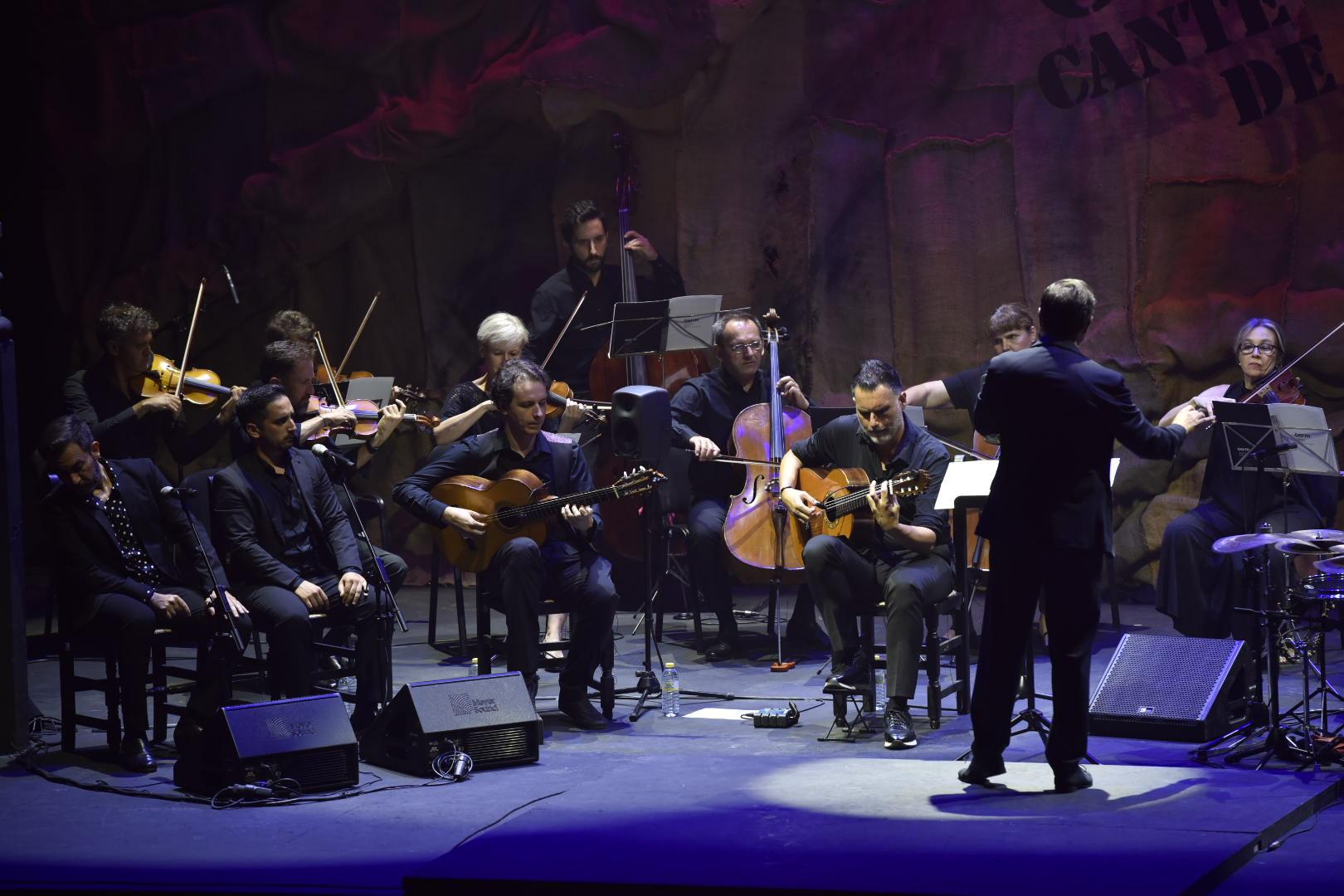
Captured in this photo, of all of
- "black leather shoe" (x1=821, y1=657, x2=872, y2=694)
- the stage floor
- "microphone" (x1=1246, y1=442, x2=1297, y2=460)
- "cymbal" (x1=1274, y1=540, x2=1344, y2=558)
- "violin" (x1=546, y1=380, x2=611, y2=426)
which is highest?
"violin" (x1=546, y1=380, x2=611, y2=426)

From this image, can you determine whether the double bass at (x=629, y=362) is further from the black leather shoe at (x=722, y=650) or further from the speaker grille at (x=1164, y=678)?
the speaker grille at (x=1164, y=678)

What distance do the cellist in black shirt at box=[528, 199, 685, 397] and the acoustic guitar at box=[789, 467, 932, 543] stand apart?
2.28 metres

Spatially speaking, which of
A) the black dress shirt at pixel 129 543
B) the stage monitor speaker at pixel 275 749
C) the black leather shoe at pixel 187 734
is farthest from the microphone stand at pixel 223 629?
the stage monitor speaker at pixel 275 749

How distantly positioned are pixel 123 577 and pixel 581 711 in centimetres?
158

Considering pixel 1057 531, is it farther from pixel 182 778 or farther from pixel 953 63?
pixel 953 63

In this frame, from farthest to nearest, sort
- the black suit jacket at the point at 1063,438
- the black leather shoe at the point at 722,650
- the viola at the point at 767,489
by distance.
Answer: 1. the black leather shoe at the point at 722,650
2. the viola at the point at 767,489
3. the black suit jacket at the point at 1063,438

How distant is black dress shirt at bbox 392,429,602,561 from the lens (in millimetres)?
5582

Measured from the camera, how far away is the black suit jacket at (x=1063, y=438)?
3.99 metres

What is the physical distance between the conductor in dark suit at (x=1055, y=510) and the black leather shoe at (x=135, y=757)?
99.4 inches

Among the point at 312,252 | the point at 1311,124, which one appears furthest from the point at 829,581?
the point at 312,252

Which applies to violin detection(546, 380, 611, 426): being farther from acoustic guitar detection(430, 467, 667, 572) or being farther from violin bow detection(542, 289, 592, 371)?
acoustic guitar detection(430, 467, 667, 572)

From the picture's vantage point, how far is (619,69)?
8414mm

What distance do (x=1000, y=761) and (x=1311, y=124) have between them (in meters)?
4.38

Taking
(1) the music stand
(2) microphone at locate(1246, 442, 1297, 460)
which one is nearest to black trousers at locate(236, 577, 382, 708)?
(1) the music stand
